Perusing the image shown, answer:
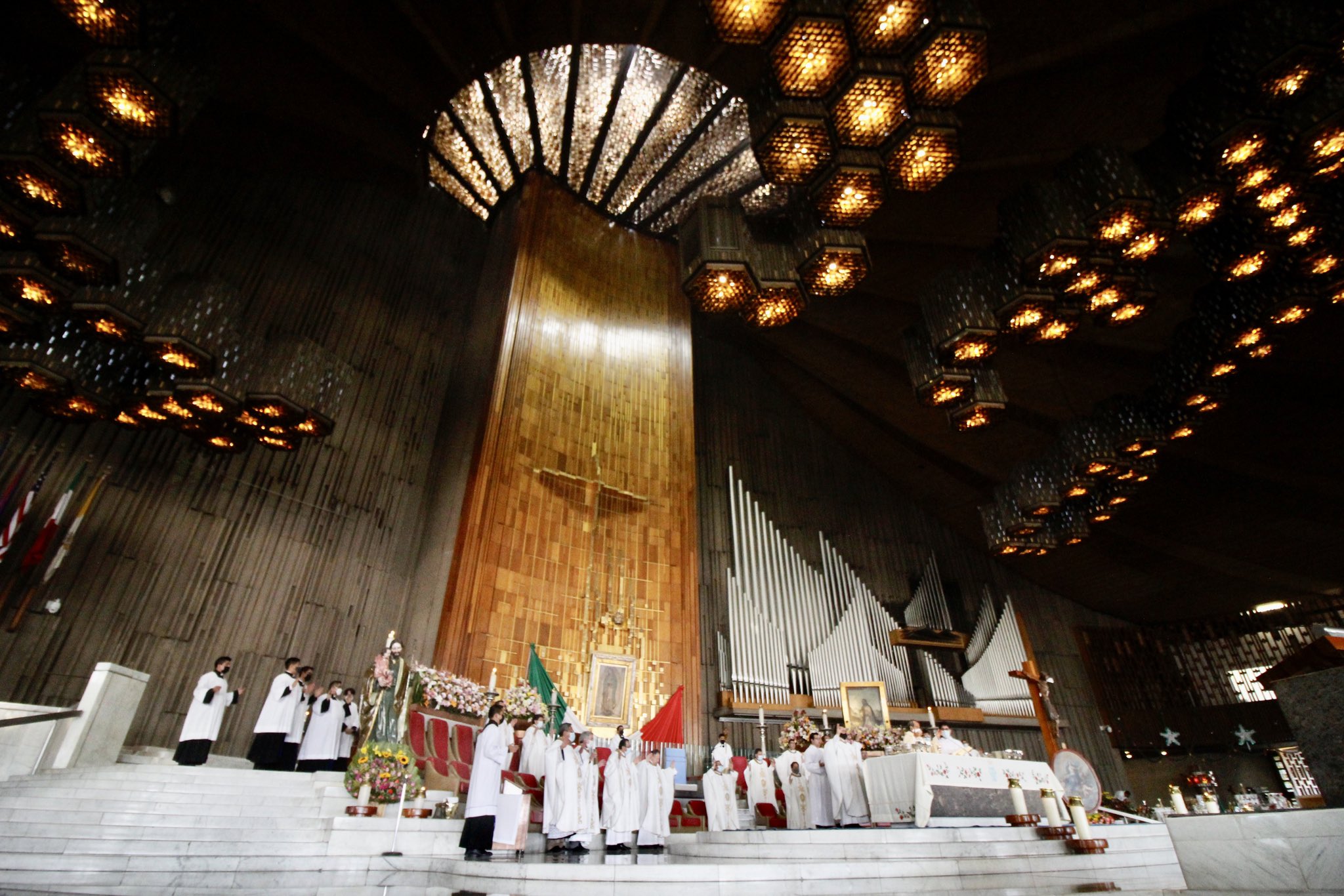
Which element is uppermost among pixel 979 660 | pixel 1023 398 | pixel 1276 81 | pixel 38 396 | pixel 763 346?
pixel 763 346

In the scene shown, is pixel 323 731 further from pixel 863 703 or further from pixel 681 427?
pixel 863 703

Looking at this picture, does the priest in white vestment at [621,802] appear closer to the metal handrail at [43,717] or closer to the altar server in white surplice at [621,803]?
the altar server in white surplice at [621,803]

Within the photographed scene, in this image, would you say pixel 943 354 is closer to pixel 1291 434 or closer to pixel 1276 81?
pixel 1276 81

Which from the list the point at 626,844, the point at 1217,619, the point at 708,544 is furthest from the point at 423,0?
the point at 1217,619

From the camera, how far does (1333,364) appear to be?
377 inches

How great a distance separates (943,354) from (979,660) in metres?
8.21

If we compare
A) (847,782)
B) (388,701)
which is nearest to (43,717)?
(388,701)

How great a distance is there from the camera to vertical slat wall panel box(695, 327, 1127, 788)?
14.3m

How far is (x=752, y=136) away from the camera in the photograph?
641cm

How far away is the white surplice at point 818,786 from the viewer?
288 inches

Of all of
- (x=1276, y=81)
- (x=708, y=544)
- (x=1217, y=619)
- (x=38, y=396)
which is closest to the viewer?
(x=1276, y=81)

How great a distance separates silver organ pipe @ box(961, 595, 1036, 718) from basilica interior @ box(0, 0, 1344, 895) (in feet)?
0.49

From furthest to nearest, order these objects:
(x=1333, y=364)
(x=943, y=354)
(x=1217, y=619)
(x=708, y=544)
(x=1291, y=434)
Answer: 1. (x=1217, y=619)
2. (x=708, y=544)
3. (x=1291, y=434)
4. (x=1333, y=364)
5. (x=943, y=354)

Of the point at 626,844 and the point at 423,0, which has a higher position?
the point at 423,0
